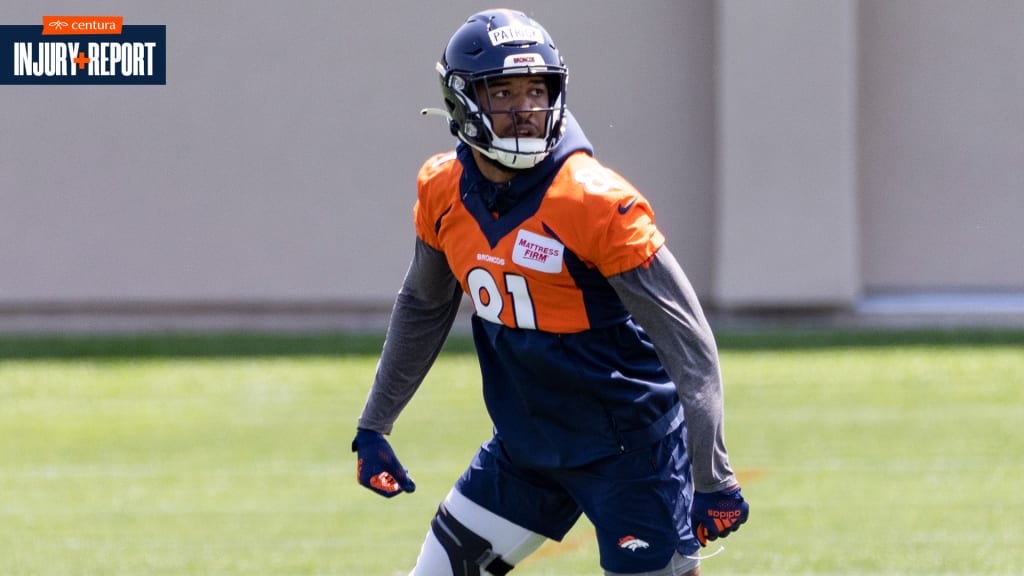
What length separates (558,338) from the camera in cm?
379

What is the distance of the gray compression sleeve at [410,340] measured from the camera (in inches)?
167

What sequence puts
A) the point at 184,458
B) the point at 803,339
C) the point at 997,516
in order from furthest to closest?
the point at 803,339 < the point at 184,458 < the point at 997,516

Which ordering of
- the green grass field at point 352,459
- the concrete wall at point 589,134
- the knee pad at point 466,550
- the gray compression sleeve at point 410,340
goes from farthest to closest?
the concrete wall at point 589,134 < the green grass field at point 352,459 < the gray compression sleeve at point 410,340 < the knee pad at point 466,550

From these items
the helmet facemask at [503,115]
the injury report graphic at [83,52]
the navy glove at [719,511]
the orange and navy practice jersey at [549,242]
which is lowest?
the navy glove at [719,511]

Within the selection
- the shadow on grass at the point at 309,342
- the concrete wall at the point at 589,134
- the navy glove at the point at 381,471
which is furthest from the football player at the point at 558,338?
the concrete wall at the point at 589,134

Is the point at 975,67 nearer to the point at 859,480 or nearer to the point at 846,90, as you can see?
the point at 846,90

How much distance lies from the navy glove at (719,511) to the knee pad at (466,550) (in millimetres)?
693

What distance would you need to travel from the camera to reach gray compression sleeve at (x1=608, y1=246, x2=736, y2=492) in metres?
3.54

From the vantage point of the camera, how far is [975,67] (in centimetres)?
1509

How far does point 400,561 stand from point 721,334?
8.27m

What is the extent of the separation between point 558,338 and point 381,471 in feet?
2.59

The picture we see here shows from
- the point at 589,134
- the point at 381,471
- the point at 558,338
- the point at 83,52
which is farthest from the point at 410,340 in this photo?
the point at 589,134

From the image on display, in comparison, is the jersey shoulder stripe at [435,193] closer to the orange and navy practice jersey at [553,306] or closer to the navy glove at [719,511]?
the orange and navy practice jersey at [553,306]

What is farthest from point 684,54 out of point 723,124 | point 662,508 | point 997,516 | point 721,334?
point 662,508
